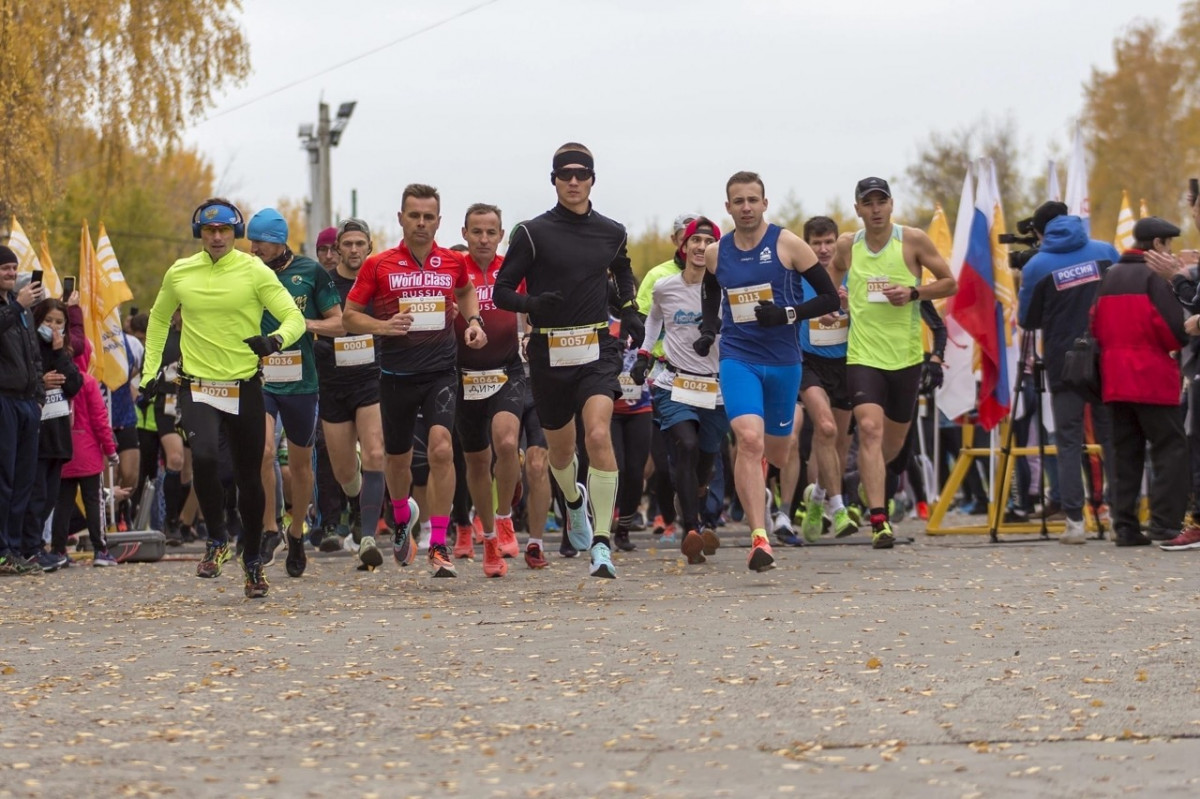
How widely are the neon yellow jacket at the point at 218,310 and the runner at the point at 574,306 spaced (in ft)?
4.33

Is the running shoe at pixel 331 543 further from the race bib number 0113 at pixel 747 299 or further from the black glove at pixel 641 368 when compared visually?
the race bib number 0113 at pixel 747 299

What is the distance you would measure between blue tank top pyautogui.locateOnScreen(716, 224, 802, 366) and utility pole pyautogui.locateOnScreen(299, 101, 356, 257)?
1319 inches

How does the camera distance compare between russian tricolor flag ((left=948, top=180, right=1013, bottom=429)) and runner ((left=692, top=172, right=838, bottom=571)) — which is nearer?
runner ((left=692, top=172, right=838, bottom=571))

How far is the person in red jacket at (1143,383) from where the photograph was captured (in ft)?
47.8

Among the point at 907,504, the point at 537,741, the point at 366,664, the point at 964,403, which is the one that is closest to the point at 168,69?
the point at 907,504

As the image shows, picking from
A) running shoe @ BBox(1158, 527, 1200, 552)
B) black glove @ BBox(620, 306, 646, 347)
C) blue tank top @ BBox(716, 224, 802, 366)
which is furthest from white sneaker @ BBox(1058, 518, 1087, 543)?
black glove @ BBox(620, 306, 646, 347)

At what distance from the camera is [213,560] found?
1232 cm

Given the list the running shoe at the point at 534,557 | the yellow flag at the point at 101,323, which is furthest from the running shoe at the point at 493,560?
the yellow flag at the point at 101,323

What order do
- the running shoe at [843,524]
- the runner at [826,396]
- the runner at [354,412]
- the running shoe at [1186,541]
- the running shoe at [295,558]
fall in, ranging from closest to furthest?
1. the running shoe at [295,558]
2. the runner at [354,412]
3. the running shoe at [1186,541]
4. the running shoe at [843,524]
5. the runner at [826,396]

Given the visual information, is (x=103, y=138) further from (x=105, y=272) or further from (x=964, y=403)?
(x=964, y=403)

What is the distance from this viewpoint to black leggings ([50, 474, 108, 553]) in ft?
53.1

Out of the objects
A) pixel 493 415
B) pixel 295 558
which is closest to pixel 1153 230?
pixel 493 415

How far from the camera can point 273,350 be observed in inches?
432

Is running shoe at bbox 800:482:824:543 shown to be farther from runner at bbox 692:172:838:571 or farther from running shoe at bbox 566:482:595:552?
running shoe at bbox 566:482:595:552
